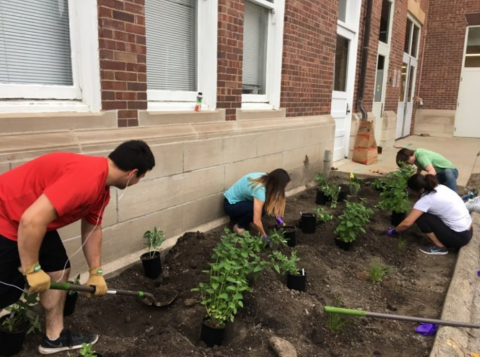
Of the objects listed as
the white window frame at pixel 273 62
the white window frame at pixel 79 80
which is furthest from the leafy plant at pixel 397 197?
the white window frame at pixel 79 80

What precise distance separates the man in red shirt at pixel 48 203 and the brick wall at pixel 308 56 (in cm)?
454

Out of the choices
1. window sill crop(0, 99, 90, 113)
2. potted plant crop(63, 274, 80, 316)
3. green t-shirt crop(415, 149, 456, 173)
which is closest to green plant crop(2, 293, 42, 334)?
potted plant crop(63, 274, 80, 316)

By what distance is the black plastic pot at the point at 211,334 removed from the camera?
2.83m

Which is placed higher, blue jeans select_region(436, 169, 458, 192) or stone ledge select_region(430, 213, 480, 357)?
blue jeans select_region(436, 169, 458, 192)

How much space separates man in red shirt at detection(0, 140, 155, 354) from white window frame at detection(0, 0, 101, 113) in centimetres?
119

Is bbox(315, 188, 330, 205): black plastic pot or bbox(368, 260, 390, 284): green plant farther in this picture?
bbox(315, 188, 330, 205): black plastic pot

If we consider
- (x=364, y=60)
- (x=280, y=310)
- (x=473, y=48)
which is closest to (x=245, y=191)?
(x=280, y=310)

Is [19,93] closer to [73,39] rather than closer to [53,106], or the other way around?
[53,106]

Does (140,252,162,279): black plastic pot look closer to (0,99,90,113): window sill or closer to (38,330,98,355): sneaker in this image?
(38,330,98,355): sneaker

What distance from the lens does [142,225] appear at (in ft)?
13.5

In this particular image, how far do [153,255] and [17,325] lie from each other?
4.81ft

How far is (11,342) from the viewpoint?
8.32ft

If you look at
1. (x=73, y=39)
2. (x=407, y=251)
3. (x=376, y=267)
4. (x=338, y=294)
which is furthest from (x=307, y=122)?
(x=73, y=39)

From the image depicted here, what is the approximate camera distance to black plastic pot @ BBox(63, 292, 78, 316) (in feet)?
9.71
